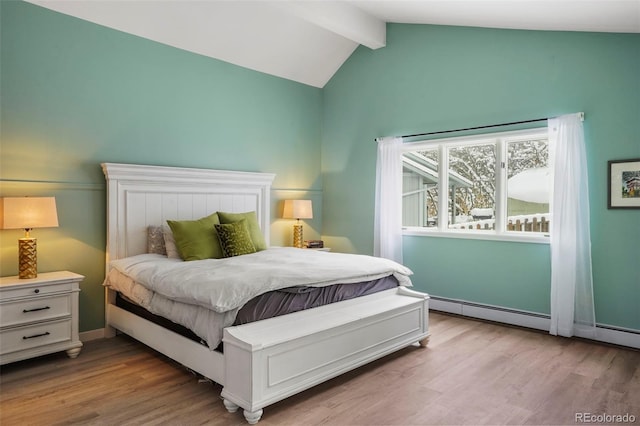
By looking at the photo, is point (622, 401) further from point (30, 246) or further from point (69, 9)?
point (69, 9)

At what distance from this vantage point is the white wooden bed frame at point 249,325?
7.66 feet

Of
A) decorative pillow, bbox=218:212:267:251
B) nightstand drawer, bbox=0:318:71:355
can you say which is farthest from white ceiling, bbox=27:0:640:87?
nightstand drawer, bbox=0:318:71:355

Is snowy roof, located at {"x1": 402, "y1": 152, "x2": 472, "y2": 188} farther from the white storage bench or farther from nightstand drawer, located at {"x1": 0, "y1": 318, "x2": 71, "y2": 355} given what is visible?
nightstand drawer, located at {"x1": 0, "y1": 318, "x2": 71, "y2": 355}

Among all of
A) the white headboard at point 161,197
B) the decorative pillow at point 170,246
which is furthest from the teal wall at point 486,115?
the decorative pillow at point 170,246

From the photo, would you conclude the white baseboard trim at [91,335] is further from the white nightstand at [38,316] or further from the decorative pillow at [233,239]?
the decorative pillow at [233,239]

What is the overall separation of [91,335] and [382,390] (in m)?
2.54

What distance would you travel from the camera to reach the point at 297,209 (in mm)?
5199

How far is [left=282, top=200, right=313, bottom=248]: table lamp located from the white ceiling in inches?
Answer: 62.4

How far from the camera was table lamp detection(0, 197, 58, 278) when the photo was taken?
3.04 metres

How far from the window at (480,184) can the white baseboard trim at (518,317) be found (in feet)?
2.43

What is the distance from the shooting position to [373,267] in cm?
341

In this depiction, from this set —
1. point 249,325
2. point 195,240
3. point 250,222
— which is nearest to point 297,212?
point 250,222

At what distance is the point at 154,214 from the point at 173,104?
1.13m

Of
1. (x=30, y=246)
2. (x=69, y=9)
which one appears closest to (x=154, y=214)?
(x=30, y=246)
